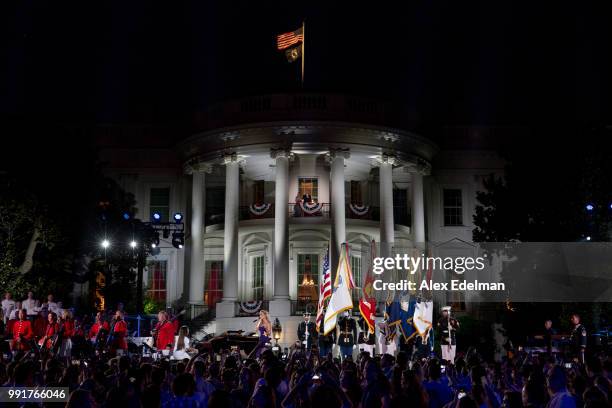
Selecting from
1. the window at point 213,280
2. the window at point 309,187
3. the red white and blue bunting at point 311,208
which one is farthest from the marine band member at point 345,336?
the window at point 213,280

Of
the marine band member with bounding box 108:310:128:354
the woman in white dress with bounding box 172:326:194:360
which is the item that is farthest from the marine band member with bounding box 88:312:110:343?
the woman in white dress with bounding box 172:326:194:360

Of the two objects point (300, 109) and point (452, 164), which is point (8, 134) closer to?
point (300, 109)

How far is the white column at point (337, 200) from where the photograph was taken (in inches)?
1437

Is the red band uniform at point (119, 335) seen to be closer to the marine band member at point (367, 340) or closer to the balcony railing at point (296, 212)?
the marine band member at point (367, 340)

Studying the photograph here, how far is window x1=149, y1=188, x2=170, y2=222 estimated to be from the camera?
42156mm

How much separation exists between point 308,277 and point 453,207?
9.87 metres

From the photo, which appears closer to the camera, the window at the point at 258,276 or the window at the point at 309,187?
the window at the point at 309,187

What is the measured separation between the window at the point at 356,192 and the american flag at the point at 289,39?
850 centimetres

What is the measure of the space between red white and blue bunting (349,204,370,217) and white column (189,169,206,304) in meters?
7.96

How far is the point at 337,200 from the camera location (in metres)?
36.8

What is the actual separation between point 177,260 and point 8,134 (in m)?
12.0

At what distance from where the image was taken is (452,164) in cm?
4281

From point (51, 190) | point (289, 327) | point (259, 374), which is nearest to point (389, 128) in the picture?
point (289, 327)

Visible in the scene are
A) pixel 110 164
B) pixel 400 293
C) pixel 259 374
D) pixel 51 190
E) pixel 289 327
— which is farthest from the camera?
pixel 110 164
